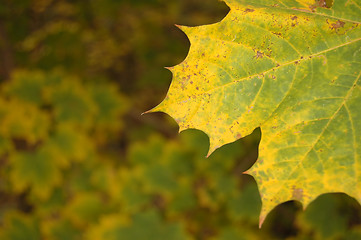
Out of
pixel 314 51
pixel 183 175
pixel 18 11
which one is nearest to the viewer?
pixel 314 51

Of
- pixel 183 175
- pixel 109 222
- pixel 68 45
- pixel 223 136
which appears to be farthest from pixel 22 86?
pixel 223 136

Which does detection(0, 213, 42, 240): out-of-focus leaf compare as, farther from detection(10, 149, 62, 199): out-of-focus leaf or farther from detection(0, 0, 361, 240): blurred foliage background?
detection(10, 149, 62, 199): out-of-focus leaf

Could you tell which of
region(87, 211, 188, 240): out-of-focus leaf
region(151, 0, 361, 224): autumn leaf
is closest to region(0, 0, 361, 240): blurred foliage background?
region(87, 211, 188, 240): out-of-focus leaf

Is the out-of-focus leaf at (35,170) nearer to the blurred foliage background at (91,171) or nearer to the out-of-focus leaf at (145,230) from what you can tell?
the blurred foliage background at (91,171)

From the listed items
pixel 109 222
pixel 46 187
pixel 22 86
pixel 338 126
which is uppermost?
pixel 338 126

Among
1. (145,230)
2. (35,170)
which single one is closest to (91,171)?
(35,170)

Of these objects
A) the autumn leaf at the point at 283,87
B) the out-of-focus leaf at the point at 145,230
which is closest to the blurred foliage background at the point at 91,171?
the out-of-focus leaf at the point at 145,230

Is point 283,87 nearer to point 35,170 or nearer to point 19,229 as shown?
point 35,170

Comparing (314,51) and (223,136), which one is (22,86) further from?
(314,51)
